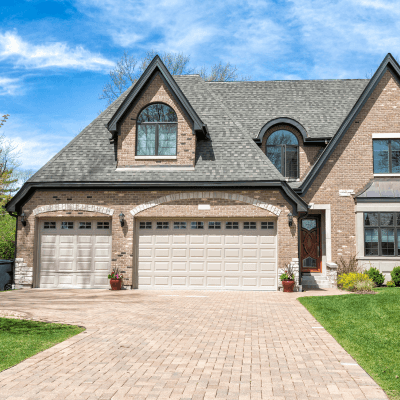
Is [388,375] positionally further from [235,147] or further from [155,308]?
[235,147]

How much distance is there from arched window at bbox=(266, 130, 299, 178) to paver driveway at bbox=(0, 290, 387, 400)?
9.10m

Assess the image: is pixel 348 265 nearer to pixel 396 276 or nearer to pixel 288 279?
pixel 396 276

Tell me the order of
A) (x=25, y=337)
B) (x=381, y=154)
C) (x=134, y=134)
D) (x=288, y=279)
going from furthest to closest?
(x=381, y=154), (x=134, y=134), (x=288, y=279), (x=25, y=337)

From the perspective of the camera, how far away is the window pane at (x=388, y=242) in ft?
54.0

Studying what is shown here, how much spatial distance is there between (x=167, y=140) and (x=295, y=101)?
309 inches

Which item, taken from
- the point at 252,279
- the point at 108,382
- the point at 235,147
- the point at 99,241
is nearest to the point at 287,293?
the point at 252,279

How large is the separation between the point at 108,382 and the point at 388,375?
3.54 meters

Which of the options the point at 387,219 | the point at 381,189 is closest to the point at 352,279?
the point at 387,219

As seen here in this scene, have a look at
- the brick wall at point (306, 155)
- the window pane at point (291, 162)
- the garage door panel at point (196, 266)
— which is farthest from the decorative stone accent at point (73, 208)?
the brick wall at point (306, 155)

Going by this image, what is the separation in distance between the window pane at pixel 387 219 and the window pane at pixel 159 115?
9.23 m

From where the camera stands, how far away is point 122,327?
27.2 feet

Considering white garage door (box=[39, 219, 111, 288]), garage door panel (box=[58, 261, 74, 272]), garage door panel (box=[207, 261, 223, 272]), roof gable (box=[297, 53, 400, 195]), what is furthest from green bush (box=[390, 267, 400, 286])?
garage door panel (box=[58, 261, 74, 272])

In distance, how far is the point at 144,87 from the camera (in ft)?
53.3

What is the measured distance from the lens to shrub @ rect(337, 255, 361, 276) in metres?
16.4
